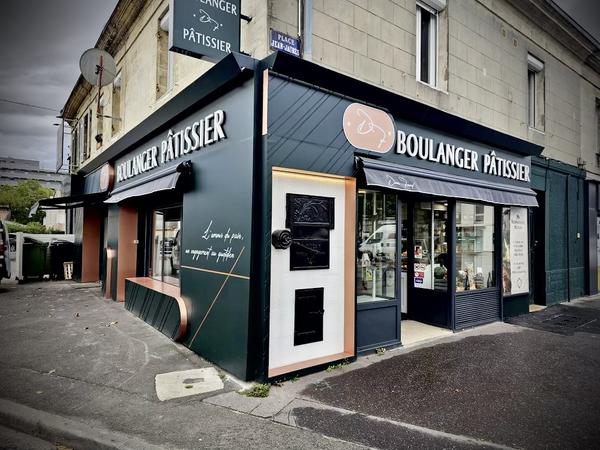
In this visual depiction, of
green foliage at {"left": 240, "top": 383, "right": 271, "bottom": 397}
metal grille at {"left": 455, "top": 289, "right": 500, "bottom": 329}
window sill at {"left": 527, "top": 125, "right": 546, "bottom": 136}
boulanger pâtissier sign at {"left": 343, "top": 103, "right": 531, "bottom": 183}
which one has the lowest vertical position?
green foliage at {"left": 240, "top": 383, "right": 271, "bottom": 397}

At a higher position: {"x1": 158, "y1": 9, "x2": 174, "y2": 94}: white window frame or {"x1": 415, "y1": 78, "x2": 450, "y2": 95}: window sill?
{"x1": 158, "y1": 9, "x2": 174, "y2": 94}: white window frame

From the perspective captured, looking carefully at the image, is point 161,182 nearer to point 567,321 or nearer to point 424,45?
point 424,45

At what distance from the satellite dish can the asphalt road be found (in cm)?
947

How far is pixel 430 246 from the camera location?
771 cm

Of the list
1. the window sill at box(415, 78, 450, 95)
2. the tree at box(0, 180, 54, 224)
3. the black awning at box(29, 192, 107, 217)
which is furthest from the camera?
the tree at box(0, 180, 54, 224)

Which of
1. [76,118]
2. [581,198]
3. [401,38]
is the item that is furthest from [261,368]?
[76,118]

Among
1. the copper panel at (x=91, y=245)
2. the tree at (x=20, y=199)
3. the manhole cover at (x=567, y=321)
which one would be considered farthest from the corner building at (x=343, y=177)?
the tree at (x=20, y=199)

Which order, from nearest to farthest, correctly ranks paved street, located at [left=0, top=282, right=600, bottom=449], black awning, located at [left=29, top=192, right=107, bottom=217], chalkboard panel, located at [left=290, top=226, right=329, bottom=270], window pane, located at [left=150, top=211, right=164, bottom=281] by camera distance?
paved street, located at [left=0, top=282, right=600, bottom=449] → chalkboard panel, located at [left=290, top=226, right=329, bottom=270] → window pane, located at [left=150, top=211, right=164, bottom=281] → black awning, located at [left=29, top=192, right=107, bottom=217]

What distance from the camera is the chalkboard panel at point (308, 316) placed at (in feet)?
16.4

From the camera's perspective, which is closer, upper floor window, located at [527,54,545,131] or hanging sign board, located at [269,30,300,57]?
hanging sign board, located at [269,30,300,57]

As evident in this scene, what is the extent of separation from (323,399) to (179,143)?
4.83 m

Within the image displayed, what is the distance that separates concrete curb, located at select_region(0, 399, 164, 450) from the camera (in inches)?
131

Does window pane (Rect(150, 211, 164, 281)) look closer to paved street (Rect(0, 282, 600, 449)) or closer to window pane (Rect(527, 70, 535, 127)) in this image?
paved street (Rect(0, 282, 600, 449))

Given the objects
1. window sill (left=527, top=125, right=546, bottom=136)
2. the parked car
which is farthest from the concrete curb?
window sill (left=527, top=125, right=546, bottom=136)
